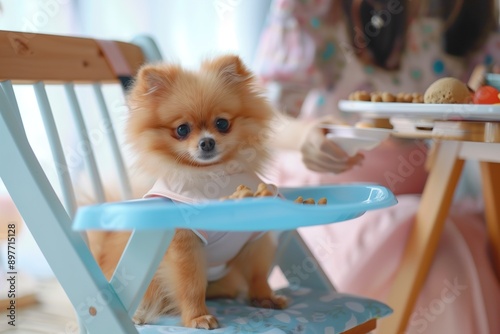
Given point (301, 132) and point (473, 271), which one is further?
point (301, 132)

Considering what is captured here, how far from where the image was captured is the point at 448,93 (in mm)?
704

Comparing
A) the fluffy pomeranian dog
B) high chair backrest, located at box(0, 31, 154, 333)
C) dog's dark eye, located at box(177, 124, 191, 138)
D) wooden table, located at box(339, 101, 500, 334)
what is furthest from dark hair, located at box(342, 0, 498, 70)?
dog's dark eye, located at box(177, 124, 191, 138)

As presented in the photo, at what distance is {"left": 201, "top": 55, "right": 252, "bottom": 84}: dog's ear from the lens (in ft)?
2.38

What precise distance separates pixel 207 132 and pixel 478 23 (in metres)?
0.90

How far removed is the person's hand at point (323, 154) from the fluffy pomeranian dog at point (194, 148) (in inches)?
7.0

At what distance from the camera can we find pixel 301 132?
112cm

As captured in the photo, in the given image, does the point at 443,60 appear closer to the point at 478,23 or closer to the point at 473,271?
the point at 478,23

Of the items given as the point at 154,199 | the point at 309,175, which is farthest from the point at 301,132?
the point at 154,199

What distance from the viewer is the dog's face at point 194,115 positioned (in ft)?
2.25

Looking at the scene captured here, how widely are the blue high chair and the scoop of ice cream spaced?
0.43 ft

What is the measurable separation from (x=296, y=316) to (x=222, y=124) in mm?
256

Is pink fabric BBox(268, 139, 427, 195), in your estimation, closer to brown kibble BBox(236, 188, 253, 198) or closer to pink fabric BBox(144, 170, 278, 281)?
pink fabric BBox(144, 170, 278, 281)

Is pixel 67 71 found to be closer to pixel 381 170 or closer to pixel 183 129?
pixel 183 129

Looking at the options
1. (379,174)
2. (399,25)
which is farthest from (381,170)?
(399,25)
